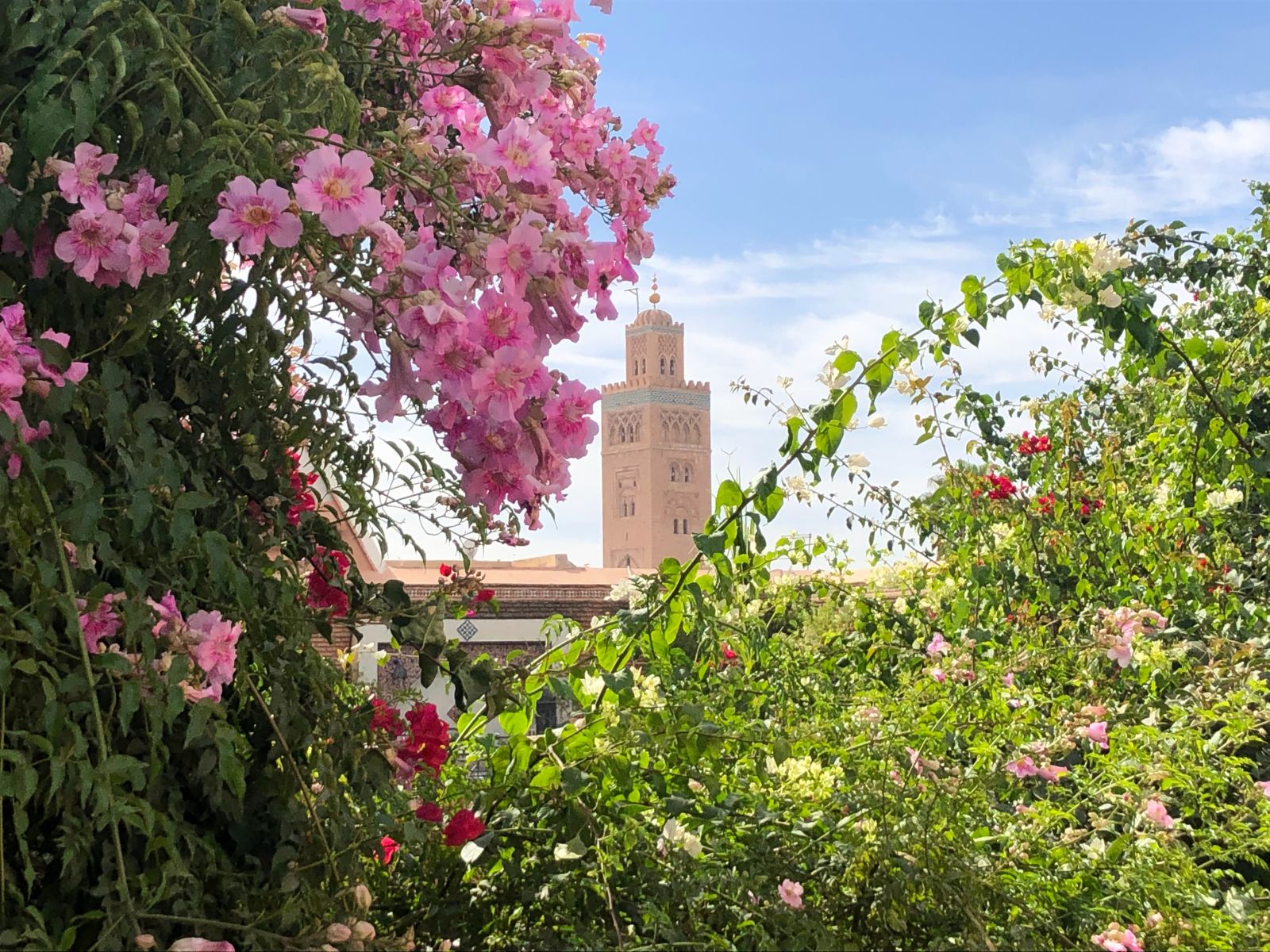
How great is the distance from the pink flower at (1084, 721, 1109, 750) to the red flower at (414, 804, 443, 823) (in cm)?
107

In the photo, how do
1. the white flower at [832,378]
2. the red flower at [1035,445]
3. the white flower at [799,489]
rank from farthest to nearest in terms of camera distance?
the red flower at [1035,445] → the white flower at [799,489] → the white flower at [832,378]

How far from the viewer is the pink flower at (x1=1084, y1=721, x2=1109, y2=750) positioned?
1.98 metres

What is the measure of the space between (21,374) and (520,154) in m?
0.49

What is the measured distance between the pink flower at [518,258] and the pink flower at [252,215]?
0.19 metres

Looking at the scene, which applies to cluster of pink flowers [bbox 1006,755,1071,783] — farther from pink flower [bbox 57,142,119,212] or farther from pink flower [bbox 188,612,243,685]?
pink flower [bbox 57,142,119,212]

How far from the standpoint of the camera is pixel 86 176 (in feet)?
3.58

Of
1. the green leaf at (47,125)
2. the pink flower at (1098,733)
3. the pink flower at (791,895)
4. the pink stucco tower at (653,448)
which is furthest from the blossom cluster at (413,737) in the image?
the pink stucco tower at (653,448)

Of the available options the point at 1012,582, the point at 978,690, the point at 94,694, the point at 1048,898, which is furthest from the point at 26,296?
the point at 1012,582

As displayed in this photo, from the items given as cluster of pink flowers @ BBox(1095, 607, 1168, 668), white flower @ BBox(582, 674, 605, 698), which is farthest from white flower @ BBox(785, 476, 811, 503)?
white flower @ BBox(582, 674, 605, 698)

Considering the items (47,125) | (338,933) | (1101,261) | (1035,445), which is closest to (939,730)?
(1101,261)

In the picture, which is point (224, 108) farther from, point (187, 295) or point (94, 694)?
point (94, 694)

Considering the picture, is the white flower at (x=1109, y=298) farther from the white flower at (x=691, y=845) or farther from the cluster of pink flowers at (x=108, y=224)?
the cluster of pink flowers at (x=108, y=224)

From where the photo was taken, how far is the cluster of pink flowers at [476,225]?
1105 mm

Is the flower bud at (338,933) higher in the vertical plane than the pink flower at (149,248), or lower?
lower
